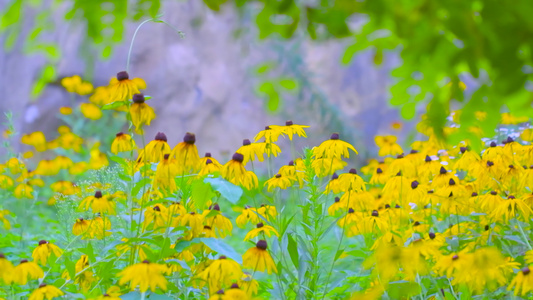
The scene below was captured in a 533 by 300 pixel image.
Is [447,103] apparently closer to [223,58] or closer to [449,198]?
[449,198]

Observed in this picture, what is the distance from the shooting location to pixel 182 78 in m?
6.55

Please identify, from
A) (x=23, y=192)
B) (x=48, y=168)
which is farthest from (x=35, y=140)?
(x=23, y=192)

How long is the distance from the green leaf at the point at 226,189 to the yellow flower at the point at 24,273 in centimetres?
57

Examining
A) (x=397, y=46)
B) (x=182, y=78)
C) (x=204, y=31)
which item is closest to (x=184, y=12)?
(x=204, y=31)

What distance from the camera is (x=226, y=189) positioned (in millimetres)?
1529

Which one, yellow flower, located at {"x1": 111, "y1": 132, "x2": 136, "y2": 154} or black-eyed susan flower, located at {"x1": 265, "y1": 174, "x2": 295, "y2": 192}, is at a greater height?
yellow flower, located at {"x1": 111, "y1": 132, "x2": 136, "y2": 154}

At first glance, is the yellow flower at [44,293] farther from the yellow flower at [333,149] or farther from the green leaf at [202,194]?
the yellow flower at [333,149]

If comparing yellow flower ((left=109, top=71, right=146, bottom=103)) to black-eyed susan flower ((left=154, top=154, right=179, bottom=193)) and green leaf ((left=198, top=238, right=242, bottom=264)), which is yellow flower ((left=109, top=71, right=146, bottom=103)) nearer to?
black-eyed susan flower ((left=154, top=154, right=179, bottom=193))

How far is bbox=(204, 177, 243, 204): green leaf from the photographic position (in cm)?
150

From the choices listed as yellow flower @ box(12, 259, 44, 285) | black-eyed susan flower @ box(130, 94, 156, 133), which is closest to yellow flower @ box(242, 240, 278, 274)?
black-eyed susan flower @ box(130, 94, 156, 133)

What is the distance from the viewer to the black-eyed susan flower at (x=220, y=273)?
1.58 metres

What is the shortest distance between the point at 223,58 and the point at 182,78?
0.77m

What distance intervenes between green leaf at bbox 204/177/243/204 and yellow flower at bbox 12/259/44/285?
22.6 inches

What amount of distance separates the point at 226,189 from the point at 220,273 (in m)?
0.23
